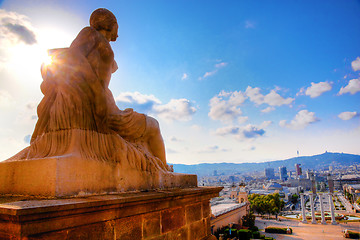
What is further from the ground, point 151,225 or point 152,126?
point 152,126

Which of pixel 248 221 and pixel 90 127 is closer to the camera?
pixel 90 127

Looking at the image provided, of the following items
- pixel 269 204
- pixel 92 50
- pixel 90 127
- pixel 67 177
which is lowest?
pixel 269 204

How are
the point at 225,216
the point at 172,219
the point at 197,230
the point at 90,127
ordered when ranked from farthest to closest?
the point at 225,216 → the point at 197,230 → the point at 172,219 → the point at 90,127

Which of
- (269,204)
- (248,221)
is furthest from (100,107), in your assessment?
(269,204)

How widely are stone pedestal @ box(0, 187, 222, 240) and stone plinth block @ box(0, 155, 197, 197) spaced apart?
22 cm

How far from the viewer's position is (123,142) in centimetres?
307

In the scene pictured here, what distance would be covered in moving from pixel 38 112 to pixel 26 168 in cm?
97

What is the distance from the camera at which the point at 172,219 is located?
9.96 ft

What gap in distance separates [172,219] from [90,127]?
1.50m

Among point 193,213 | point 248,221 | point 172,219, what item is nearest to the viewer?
point 172,219

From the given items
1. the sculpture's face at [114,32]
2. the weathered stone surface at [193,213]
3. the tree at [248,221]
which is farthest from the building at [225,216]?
the sculpture's face at [114,32]

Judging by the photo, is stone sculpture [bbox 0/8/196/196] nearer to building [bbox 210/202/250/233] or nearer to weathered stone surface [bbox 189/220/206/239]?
weathered stone surface [bbox 189/220/206/239]

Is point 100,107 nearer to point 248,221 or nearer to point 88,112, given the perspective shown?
point 88,112

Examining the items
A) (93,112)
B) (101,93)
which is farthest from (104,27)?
(93,112)
